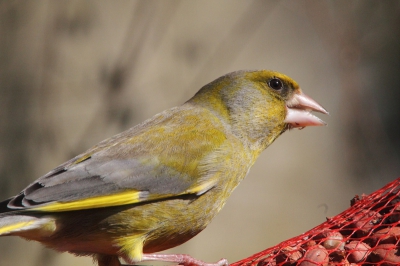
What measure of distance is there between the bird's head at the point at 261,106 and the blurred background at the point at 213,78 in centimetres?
279

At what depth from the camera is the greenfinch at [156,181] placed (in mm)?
3014

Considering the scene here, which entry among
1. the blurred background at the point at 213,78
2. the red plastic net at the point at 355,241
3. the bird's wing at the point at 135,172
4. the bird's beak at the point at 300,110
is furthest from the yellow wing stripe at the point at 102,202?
the blurred background at the point at 213,78

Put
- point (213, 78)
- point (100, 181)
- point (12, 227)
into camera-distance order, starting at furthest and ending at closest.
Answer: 1. point (213, 78)
2. point (100, 181)
3. point (12, 227)

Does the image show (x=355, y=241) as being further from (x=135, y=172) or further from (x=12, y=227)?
(x=12, y=227)

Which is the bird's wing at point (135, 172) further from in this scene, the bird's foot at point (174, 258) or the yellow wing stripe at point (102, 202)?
the bird's foot at point (174, 258)

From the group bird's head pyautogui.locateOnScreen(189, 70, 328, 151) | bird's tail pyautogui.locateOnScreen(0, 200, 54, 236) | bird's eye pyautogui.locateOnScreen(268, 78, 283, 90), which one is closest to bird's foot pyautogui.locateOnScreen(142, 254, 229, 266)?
bird's tail pyautogui.locateOnScreen(0, 200, 54, 236)

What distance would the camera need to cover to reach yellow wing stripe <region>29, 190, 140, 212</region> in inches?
116

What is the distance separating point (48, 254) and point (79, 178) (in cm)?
368

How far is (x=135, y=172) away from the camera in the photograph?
3.19m

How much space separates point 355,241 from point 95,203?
1382mm

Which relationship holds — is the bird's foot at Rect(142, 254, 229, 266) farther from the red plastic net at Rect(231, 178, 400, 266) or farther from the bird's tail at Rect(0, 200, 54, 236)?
the bird's tail at Rect(0, 200, 54, 236)

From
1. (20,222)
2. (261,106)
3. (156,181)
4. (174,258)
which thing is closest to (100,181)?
(156,181)

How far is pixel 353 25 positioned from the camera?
21.9 ft

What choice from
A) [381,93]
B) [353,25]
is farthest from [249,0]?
[381,93]
